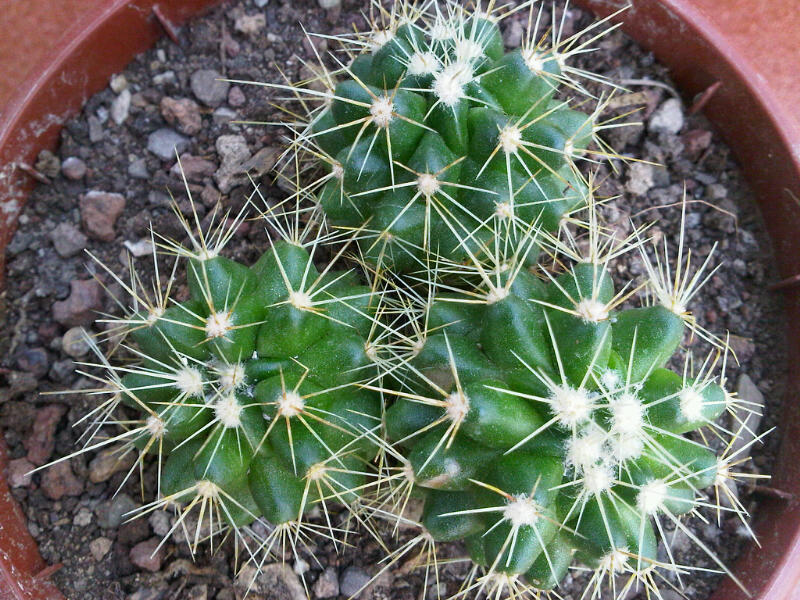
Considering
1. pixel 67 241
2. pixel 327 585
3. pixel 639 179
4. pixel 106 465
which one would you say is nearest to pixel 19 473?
pixel 106 465

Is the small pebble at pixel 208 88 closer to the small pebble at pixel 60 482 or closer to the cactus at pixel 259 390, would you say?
the cactus at pixel 259 390

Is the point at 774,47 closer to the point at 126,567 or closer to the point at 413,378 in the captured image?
the point at 413,378

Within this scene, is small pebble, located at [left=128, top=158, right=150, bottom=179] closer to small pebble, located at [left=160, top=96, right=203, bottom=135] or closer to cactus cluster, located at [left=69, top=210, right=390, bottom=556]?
small pebble, located at [left=160, top=96, right=203, bottom=135]

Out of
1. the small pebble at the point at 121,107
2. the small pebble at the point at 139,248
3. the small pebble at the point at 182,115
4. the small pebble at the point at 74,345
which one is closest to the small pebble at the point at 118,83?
the small pebble at the point at 121,107

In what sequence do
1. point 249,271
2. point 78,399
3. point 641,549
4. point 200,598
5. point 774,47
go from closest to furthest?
point 641,549, point 249,271, point 200,598, point 78,399, point 774,47

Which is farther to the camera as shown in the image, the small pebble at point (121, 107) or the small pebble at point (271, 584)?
the small pebble at point (121, 107)

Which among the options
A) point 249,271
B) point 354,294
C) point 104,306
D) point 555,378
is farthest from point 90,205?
point 555,378

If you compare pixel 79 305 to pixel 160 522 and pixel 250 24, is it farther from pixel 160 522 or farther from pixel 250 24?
pixel 250 24

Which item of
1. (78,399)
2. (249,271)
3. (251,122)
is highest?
(251,122)
